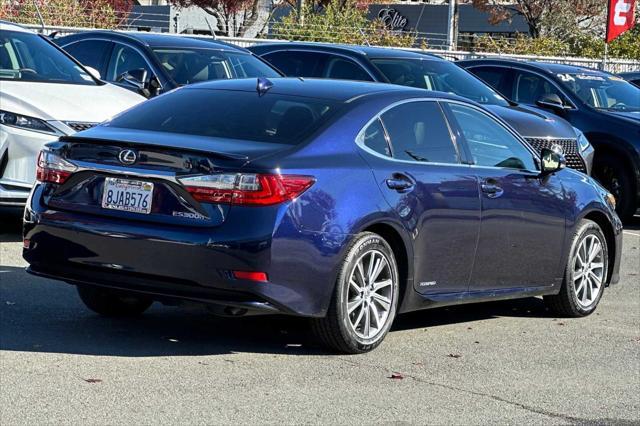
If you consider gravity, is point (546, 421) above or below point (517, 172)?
below

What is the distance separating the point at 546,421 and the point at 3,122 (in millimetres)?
6010

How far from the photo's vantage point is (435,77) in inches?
593

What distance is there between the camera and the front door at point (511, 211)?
8.05 m

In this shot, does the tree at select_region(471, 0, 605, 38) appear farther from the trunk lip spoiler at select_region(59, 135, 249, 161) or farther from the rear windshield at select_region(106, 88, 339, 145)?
the trunk lip spoiler at select_region(59, 135, 249, 161)

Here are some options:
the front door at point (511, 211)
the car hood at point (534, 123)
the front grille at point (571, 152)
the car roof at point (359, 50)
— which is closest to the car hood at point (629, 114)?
the car hood at point (534, 123)

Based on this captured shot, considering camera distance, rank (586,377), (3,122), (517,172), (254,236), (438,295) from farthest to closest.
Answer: (3,122), (517,172), (438,295), (586,377), (254,236)

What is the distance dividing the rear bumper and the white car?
141 inches

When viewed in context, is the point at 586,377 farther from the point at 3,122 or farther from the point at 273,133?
the point at 3,122

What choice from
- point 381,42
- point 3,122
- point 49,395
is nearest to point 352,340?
point 49,395

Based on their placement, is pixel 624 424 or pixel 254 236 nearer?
pixel 624 424

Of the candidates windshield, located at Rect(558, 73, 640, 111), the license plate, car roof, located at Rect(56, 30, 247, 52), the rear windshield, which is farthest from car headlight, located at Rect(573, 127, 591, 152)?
the license plate

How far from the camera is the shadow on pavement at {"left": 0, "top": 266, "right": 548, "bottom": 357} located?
710 centimetres

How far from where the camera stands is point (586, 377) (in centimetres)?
709

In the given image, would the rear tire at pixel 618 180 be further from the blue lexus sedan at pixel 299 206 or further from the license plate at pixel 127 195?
the license plate at pixel 127 195
